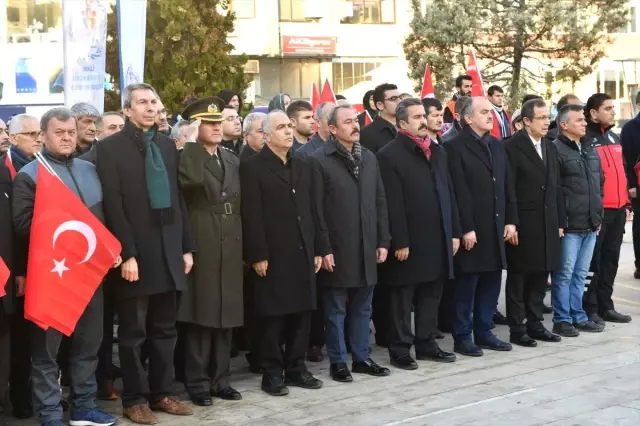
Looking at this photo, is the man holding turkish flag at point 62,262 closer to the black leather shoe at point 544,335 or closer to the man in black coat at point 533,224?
A: the man in black coat at point 533,224

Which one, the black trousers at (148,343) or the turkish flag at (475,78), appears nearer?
the black trousers at (148,343)

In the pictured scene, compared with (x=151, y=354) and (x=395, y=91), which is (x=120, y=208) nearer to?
(x=151, y=354)

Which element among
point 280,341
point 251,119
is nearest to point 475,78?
point 251,119

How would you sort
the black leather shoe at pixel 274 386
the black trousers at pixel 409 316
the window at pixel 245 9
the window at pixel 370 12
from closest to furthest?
the black leather shoe at pixel 274 386, the black trousers at pixel 409 316, the window at pixel 245 9, the window at pixel 370 12

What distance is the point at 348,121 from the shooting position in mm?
9578

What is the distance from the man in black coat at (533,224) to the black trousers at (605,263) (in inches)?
40.0

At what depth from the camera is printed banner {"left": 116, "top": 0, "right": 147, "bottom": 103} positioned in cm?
1236

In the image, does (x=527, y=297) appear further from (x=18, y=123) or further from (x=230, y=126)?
(x=18, y=123)

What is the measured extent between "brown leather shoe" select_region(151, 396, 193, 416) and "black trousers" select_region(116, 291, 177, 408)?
0.12 feet

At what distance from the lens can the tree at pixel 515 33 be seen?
98.0ft

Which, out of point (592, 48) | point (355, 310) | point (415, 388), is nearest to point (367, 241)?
point (355, 310)

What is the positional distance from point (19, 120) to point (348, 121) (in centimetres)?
258

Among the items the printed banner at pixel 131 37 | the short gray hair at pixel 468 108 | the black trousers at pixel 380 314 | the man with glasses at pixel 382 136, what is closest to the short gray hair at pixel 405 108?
the short gray hair at pixel 468 108

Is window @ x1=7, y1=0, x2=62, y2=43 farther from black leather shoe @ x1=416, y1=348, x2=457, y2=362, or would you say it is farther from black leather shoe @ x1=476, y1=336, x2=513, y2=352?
black leather shoe @ x1=416, y1=348, x2=457, y2=362
